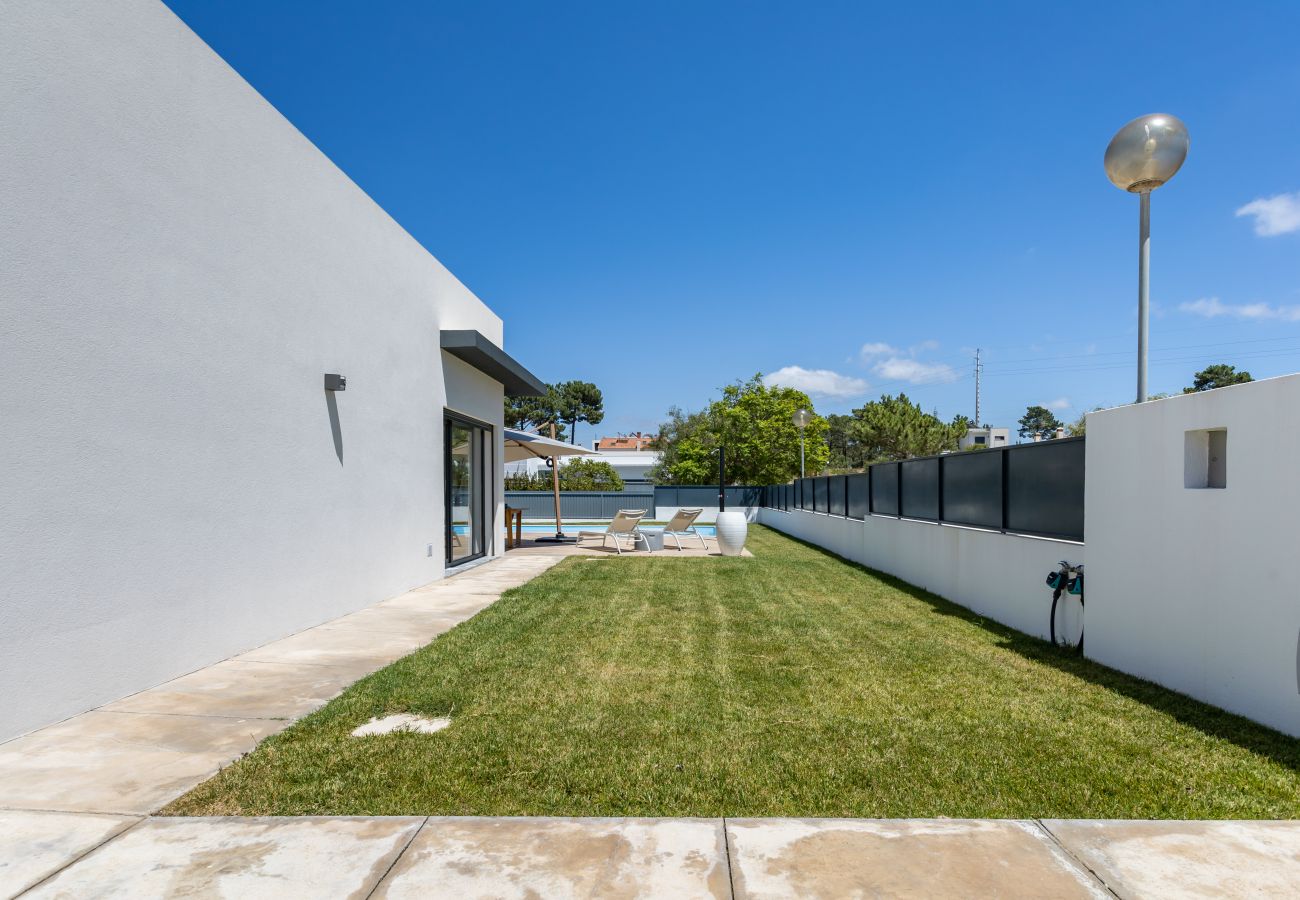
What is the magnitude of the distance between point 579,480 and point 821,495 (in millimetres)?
19260

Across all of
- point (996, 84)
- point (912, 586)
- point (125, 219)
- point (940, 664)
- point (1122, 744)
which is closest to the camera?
point (1122, 744)

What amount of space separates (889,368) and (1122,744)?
76.6 m

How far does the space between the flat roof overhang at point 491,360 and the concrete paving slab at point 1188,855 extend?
936 centimetres

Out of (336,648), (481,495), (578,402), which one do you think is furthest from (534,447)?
(578,402)

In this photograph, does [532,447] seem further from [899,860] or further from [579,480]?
[579,480]

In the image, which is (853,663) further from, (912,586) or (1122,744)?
(912,586)

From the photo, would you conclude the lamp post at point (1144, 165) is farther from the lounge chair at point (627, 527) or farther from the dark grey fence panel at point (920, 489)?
the lounge chair at point (627, 527)

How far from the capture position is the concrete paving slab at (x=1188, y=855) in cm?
229

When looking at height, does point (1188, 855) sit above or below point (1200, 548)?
below

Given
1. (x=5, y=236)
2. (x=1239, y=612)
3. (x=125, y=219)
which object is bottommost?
(x=1239, y=612)

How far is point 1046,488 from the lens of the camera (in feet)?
21.6

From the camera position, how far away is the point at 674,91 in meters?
13.1

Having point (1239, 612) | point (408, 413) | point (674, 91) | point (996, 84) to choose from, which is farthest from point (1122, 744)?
point (674, 91)

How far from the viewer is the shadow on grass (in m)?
3.54
